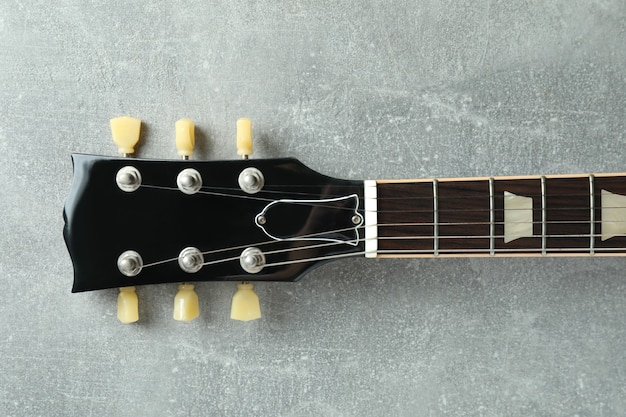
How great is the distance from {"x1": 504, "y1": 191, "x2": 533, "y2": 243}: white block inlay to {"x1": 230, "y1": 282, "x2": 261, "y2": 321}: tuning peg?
17.7 inches

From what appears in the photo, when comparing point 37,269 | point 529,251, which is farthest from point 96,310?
point 529,251

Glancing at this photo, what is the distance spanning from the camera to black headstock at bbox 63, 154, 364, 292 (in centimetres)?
98

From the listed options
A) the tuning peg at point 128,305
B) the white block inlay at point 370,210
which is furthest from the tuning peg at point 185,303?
the white block inlay at point 370,210

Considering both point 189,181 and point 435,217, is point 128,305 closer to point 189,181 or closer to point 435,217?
point 189,181

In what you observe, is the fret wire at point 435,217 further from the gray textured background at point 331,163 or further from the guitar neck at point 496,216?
the gray textured background at point 331,163

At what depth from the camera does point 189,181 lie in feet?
3.13

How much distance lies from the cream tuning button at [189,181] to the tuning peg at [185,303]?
0.67 feet

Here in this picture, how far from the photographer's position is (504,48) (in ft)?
3.75

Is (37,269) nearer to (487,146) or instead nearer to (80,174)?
(80,174)

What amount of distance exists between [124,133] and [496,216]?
66 centimetres

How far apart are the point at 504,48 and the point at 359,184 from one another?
1.35 ft

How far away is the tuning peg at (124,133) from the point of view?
1080 mm

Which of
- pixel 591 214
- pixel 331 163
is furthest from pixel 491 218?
pixel 331 163

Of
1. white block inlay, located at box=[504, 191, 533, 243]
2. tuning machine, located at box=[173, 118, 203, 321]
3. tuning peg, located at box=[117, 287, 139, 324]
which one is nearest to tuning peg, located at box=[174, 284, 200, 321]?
tuning machine, located at box=[173, 118, 203, 321]
